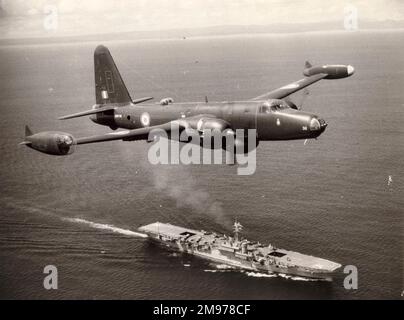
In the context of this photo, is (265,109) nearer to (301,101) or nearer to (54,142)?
(301,101)

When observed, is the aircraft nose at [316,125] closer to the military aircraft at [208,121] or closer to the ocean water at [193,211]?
the military aircraft at [208,121]

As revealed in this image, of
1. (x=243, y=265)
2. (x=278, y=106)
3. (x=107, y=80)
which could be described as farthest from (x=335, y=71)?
(x=243, y=265)

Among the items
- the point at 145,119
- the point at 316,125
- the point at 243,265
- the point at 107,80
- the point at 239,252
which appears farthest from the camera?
the point at 243,265

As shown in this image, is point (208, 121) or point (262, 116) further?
point (262, 116)

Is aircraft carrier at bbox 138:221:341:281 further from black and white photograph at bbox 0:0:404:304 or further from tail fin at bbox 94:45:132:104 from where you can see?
tail fin at bbox 94:45:132:104
